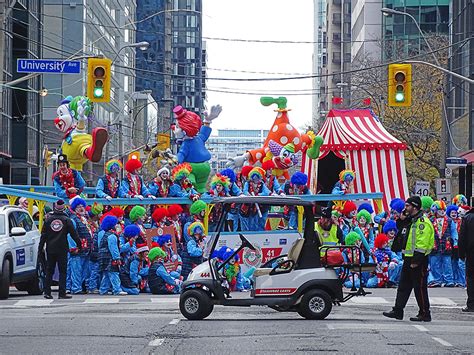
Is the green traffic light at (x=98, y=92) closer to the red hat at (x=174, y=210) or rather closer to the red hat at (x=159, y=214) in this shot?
the red hat at (x=174, y=210)

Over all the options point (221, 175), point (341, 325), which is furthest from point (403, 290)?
point (221, 175)

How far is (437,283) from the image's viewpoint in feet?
83.3

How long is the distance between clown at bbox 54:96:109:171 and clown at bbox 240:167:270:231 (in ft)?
12.5

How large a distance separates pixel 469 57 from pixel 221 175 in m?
27.7

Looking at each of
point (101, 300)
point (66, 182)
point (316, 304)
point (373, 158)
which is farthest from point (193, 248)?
point (373, 158)

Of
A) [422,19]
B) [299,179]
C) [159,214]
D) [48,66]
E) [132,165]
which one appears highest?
[422,19]

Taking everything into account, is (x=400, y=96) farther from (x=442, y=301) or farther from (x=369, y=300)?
(x=369, y=300)

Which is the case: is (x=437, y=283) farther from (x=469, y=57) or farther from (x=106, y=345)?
(x=469, y=57)

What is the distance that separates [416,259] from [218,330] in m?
3.53

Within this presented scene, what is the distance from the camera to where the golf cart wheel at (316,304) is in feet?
54.1

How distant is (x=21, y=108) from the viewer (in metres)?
59.5

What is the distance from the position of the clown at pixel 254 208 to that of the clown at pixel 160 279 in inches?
77.7

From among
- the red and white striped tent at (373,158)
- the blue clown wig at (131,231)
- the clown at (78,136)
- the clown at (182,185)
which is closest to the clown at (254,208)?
the clown at (182,185)

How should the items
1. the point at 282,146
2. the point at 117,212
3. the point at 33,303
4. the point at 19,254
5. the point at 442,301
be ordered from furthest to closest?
the point at 282,146
the point at 117,212
the point at 19,254
the point at 442,301
the point at 33,303
